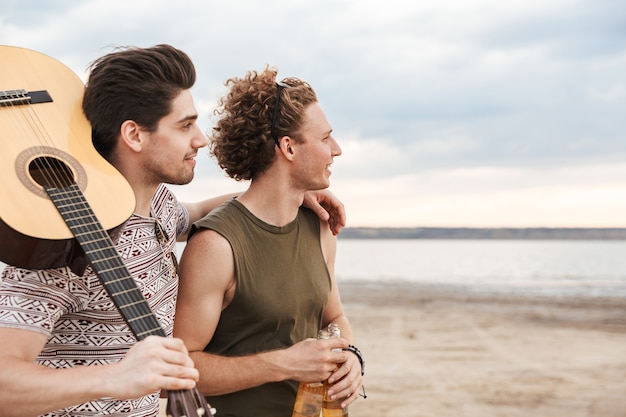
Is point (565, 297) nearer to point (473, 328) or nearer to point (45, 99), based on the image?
point (473, 328)

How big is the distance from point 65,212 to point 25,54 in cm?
86

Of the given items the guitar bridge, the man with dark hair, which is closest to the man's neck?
the man with dark hair

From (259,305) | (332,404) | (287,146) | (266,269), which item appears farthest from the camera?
(287,146)

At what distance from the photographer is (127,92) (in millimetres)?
2781

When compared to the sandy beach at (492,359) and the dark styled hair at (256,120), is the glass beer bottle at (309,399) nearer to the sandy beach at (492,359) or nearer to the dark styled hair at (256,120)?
the dark styled hair at (256,120)

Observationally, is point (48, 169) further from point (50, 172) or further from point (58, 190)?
point (58, 190)

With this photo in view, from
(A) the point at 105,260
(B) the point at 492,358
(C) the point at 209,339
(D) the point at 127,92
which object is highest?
(D) the point at 127,92

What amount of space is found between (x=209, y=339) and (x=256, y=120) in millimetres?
1178

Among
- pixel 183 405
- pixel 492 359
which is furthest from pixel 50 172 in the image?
pixel 492 359

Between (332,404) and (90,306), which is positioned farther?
(332,404)

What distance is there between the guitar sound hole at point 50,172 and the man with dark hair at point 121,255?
0.57 ft


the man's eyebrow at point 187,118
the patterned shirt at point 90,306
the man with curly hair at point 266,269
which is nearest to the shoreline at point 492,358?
the man with curly hair at point 266,269

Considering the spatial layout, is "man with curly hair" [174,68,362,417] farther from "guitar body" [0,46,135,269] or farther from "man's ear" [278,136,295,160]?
Result: "guitar body" [0,46,135,269]

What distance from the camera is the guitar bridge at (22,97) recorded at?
8.55ft
